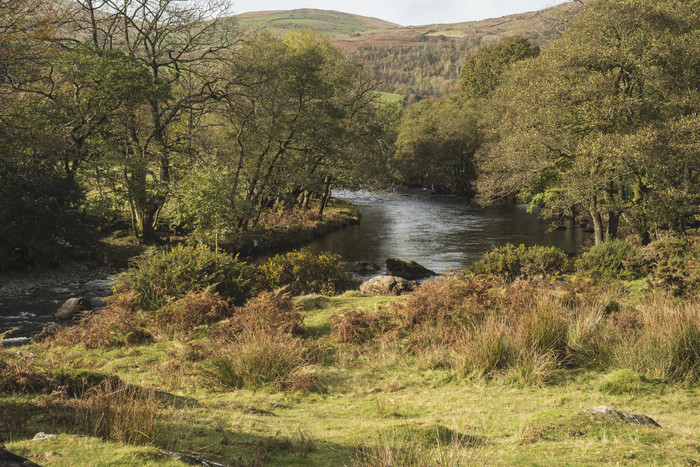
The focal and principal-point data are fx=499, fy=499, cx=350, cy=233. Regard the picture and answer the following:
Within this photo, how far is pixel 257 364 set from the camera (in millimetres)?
7855

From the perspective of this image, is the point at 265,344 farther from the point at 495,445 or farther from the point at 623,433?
the point at 623,433

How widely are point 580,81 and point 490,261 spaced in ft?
28.8

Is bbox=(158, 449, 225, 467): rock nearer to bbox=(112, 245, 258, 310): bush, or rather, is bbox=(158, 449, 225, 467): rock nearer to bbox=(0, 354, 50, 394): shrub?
bbox=(0, 354, 50, 394): shrub

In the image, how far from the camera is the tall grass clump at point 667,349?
7324 mm

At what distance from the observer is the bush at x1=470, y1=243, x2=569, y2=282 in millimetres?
16375

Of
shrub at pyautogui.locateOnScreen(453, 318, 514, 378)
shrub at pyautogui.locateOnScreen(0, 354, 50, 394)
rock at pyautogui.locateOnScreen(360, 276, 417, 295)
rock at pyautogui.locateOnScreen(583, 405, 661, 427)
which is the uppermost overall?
shrub at pyautogui.locateOnScreen(0, 354, 50, 394)

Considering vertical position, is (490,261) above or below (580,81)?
below

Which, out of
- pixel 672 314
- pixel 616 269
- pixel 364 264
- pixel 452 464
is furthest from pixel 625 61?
pixel 452 464

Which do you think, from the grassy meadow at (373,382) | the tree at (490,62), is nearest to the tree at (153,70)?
the grassy meadow at (373,382)

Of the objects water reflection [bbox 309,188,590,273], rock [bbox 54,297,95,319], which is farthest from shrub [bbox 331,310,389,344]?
water reflection [bbox 309,188,590,273]

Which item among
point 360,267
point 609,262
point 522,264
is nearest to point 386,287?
point 522,264

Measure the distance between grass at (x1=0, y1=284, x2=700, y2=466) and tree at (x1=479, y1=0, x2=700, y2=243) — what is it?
31.1ft

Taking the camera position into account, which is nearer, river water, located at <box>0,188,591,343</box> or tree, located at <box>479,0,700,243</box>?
river water, located at <box>0,188,591,343</box>

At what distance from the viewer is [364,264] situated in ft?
77.0
